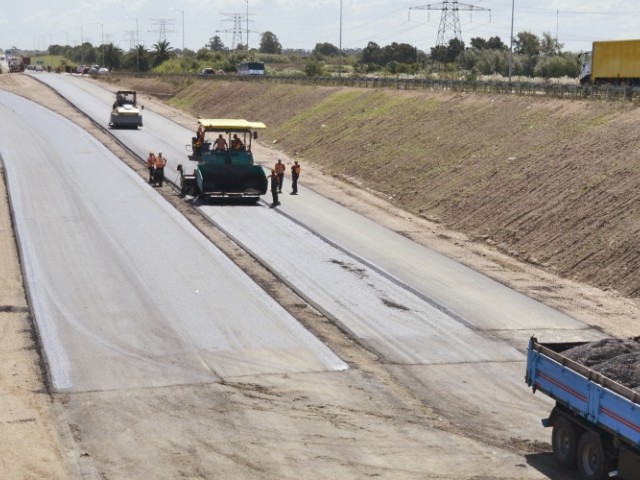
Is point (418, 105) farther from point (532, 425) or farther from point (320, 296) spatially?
point (532, 425)

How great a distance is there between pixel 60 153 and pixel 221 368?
1275 inches

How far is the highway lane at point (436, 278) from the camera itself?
23125 millimetres

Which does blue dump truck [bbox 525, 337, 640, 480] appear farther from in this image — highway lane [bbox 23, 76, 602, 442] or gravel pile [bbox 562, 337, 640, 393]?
highway lane [bbox 23, 76, 602, 442]

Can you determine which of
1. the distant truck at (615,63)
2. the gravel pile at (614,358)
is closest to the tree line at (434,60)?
the distant truck at (615,63)

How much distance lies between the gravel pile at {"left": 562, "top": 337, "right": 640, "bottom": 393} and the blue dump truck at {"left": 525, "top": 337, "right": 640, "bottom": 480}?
0.18m

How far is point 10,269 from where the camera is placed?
1058 inches

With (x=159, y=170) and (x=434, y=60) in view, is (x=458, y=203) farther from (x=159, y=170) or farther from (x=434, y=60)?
(x=434, y=60)

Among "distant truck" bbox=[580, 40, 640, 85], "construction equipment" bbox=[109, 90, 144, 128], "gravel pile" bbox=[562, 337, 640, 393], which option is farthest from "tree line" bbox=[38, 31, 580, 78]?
"gravel pile" bbox=[562, 337, 640, 393]

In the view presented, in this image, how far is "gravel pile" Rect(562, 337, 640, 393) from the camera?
13969 mm

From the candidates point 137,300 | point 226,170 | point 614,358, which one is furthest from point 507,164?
point 614,358

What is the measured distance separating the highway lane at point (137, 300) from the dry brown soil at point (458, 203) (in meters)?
0.56

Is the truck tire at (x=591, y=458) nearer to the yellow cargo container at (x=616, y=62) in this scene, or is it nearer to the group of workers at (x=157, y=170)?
the group of workers at (x=157, y=170)

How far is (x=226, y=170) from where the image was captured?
37.2 metres

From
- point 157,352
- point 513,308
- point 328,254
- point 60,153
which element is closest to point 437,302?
point 513,308
